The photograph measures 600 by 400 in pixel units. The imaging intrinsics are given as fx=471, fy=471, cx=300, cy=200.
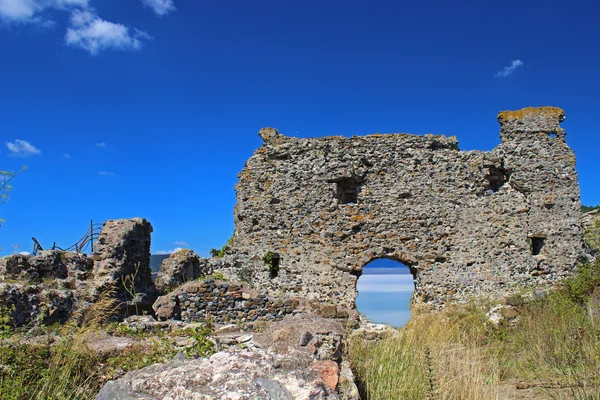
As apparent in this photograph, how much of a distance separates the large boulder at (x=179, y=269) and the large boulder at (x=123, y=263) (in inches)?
14.4

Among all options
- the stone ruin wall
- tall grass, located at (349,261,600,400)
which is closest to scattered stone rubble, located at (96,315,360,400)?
tall grass, located at (349,261,600,400)

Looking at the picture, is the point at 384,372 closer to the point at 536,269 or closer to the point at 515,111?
the point at 536,269

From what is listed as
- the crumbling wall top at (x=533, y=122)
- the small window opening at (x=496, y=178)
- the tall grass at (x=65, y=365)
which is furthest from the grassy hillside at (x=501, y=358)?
the crumbling wall top at (x=533, y=122)

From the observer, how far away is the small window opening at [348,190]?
1220 centimetres

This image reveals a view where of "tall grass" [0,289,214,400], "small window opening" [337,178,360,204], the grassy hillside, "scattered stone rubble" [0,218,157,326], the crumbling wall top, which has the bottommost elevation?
the grassy hillside

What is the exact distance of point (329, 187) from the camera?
12.1 metres

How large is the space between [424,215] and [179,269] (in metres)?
6.47

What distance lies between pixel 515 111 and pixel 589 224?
342 centimetres

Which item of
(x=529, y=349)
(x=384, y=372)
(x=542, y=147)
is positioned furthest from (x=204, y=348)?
(x=542, y=147)

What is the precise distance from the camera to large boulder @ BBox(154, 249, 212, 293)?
12359 millimetres

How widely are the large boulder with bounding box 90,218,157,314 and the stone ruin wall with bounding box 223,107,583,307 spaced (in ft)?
→ 7.05

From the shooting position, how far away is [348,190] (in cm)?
1239

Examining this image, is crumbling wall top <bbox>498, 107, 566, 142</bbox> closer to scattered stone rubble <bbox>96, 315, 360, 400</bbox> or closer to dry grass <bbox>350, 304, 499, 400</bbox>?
dry grass <bbox>350, 304, 499, 400</bbox>

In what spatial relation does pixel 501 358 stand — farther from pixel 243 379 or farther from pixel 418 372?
pixel 243 379
